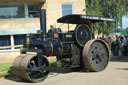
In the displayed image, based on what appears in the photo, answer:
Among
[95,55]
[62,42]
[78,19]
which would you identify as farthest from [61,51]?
[78,19]

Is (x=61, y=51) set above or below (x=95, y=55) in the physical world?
above

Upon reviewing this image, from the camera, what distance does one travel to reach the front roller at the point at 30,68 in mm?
7371

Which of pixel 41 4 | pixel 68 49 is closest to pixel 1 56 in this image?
pixel 41 4

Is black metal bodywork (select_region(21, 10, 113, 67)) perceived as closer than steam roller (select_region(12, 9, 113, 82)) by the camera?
No

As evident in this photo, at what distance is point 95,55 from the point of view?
30.6 ft

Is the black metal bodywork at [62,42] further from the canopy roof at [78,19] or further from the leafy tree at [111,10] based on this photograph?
the leafy tree at [111,10]

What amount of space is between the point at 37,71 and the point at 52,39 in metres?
1.34

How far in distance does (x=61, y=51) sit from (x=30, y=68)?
165 centimetres

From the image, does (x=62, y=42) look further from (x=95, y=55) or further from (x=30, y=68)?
(x=30, y=68)

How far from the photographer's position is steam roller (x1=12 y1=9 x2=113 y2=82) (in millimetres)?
7715

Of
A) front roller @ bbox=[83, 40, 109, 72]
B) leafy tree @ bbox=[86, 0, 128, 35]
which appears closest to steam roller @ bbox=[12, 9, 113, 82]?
front roller @ bbox=[83, 40, 109, 72]

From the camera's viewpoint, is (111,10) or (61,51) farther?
(111,10)

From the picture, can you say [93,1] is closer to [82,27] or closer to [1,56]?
[1,56]

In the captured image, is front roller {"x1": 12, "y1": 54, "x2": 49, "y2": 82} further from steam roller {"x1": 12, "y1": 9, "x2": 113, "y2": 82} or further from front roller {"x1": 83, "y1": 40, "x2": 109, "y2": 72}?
front roller {"x1": 83, "y1": 40, "x2": 109, "y2": 72}
